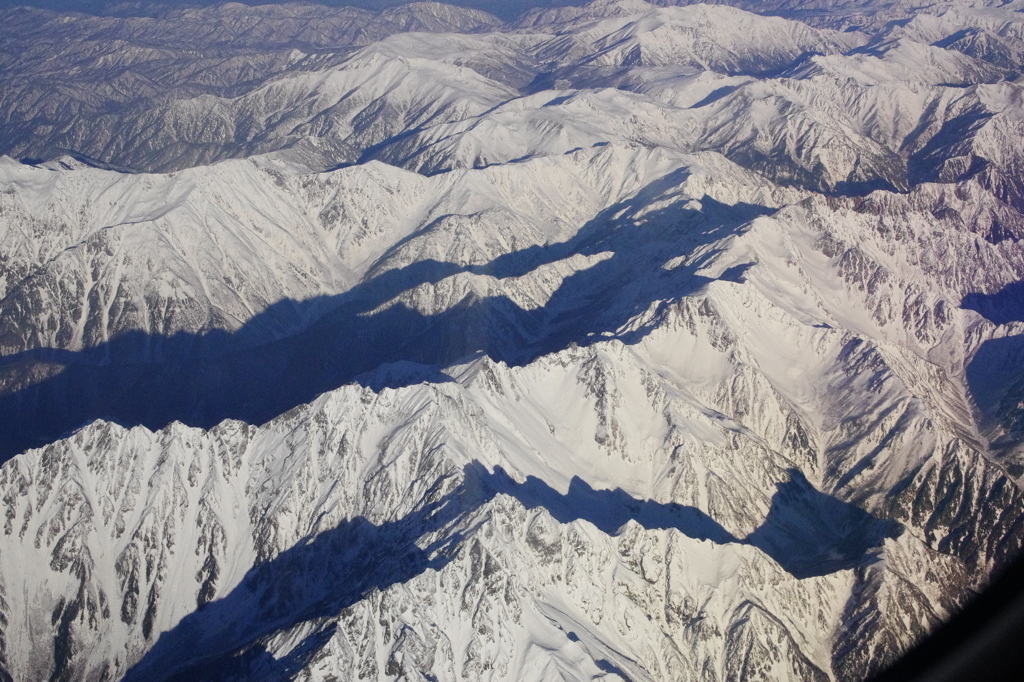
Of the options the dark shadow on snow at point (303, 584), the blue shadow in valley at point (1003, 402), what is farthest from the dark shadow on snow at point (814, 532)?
the dark shadow on snow at point (303, 584)

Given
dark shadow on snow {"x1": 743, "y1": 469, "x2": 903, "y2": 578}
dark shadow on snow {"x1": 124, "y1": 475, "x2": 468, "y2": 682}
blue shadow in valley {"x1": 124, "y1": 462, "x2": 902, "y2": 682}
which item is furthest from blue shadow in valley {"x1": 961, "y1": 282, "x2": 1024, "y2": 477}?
dark shadow on snow {"x1": 124, "y1": 475, "x2": 468, "y2": 682}

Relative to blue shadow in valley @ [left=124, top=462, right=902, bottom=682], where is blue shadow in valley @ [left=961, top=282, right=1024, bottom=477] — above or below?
below

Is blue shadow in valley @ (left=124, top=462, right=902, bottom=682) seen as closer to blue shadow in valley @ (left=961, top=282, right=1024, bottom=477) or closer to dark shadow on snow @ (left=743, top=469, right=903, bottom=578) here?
dark shadow on snow @ (left=743, top=469, right=903, bottom=578)

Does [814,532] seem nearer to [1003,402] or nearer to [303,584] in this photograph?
[1003,402]

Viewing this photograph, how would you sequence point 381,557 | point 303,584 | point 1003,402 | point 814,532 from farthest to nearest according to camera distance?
1. point 1003,402
2. point 814,532
3. point 303,584
4. point 381,557

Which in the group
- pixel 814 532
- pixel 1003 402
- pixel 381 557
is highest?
pixel 381 557

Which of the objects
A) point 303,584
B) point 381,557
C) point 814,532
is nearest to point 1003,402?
point 814,532

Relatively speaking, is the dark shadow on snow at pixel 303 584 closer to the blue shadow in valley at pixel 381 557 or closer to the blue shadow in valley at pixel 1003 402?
the blue shadow in valley at pixel 381 557

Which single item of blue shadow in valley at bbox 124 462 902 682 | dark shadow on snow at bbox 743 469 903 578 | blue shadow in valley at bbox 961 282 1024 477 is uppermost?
blue shadow in valley at bbox 124 462 902 682

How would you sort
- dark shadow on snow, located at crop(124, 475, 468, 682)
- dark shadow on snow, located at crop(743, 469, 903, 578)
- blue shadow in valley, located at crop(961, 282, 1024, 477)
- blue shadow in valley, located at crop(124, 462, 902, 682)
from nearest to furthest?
blue shadow in valley, located at crop(124, 462, 902, 682) < dark shadow on snow, located at crop(124, 475, 468, 682) < dark shadow on snow, located at crop(743, 469, 903, 578) < blue shadow in valley, located at crop(961, 282, 1024, 477)
